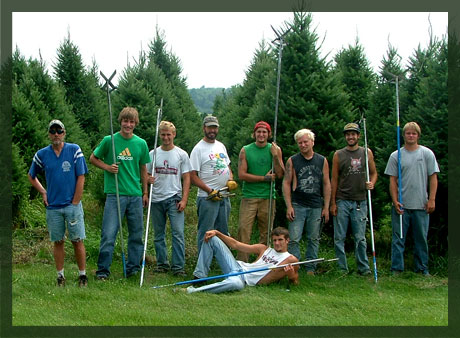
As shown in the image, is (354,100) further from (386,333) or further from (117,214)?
(386,333)

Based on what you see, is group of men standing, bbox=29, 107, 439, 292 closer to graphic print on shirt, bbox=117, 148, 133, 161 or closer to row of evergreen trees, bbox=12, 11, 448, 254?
graphic print on shirt, bbox=117, 148, 133, 161

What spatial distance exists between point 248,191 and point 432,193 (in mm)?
2434

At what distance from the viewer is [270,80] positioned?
9.16 meters

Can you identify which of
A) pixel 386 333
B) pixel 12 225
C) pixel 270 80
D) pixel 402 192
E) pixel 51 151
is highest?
pixel 270 80

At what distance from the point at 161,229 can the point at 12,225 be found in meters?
3.00

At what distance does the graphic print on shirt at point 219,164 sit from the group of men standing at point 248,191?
0.04 feet

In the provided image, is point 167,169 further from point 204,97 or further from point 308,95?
point 204,97

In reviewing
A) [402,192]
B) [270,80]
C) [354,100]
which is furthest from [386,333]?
[354,100]

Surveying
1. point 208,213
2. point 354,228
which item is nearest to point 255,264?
point 208,213

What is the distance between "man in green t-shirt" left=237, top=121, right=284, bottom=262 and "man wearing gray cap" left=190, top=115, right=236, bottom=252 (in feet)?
0.81

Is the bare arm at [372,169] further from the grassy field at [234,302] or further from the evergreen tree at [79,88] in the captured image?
the evergreen tree at [79,88]

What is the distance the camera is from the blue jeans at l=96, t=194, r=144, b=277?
22.5ft

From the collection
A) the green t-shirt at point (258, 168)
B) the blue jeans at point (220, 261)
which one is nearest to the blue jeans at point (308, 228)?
the green t-shirt at point (258, 168)

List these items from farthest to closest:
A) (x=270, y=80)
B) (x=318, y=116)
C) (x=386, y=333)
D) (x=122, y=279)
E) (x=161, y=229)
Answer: (x=270, y=80) → (x=318, y=116) → (x=161, y=229) → (x=122, y=279) → (x=386, y=333)
